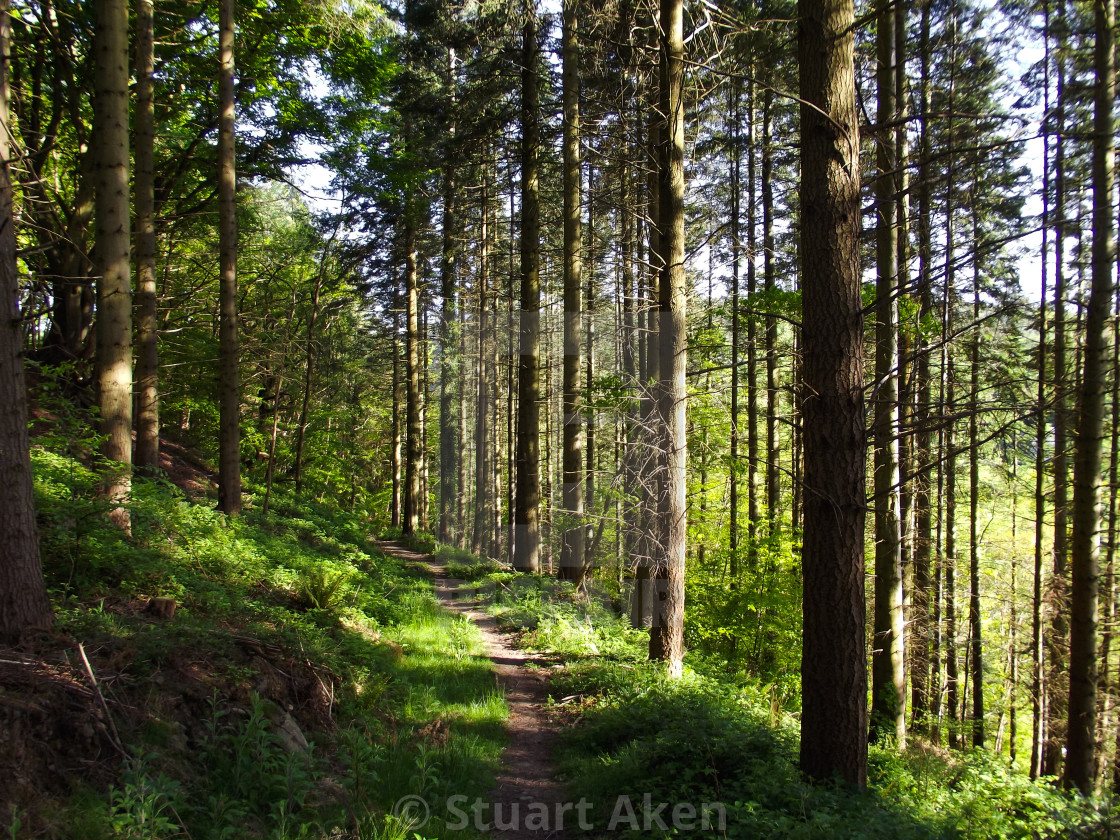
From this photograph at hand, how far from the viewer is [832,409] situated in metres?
4.07

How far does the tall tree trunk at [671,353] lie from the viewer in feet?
23.1

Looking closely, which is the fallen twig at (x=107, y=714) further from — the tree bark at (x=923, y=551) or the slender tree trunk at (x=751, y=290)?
the slender tree trunk at (x=751, y=290)

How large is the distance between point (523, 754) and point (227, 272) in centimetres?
851

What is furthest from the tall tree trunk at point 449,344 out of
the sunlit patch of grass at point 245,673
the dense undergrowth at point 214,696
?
the dense undergrowth at point 214,696

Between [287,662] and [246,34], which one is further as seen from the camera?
[246,34]

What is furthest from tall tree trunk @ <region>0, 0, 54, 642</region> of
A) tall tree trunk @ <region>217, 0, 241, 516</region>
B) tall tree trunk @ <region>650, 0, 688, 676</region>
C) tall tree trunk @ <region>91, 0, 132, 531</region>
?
tall tree trunk @ <region>217, 0, 241, 516</region>

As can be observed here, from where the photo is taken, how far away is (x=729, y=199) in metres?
16.6

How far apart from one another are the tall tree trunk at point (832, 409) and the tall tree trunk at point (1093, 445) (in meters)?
5.19

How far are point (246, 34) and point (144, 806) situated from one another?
1393 cm

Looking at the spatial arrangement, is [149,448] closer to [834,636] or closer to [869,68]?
[834,636]

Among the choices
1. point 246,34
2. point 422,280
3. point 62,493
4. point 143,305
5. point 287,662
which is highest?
point 246,34

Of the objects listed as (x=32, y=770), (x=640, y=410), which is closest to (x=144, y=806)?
(x=32, y=770)

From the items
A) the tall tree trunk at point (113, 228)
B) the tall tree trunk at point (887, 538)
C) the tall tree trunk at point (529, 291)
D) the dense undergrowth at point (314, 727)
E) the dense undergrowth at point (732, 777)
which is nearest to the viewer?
the dense undergrowth at point (314, 727)

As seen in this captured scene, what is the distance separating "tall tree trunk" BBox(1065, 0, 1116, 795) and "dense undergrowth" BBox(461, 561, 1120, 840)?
4.18ft
